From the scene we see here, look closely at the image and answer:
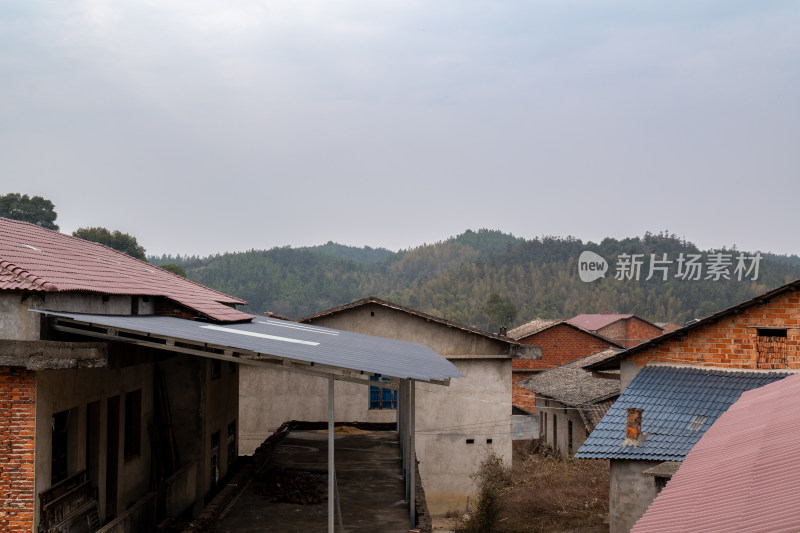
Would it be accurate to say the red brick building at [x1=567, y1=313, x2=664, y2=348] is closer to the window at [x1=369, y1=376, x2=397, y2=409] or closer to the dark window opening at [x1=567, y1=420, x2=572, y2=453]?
the dark window opening at [x1=567, y1=420, x2=572, y2=453]

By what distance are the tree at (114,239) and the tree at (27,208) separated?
13.5 ft

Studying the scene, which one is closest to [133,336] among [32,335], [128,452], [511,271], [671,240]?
[32,335]

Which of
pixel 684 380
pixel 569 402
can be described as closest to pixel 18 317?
pixel 684 380

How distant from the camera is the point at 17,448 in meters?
8.28

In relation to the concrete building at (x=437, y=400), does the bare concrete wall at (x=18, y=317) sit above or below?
above

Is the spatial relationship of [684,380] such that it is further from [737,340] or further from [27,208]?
[27,208]

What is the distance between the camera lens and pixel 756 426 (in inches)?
279

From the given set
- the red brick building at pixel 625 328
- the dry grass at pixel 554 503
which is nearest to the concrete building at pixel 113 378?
the dry grass at pixel 554 503

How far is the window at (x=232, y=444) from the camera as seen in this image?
18.2m

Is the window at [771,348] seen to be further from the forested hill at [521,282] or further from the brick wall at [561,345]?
the forested hill at [521,282]

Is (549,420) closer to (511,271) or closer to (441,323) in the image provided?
(441,323)

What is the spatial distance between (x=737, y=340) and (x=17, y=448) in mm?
14264

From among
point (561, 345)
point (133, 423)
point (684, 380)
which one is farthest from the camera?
point (561, 345)

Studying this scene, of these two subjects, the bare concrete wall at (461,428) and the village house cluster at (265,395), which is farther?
the bare concrete wall at (461,428)
